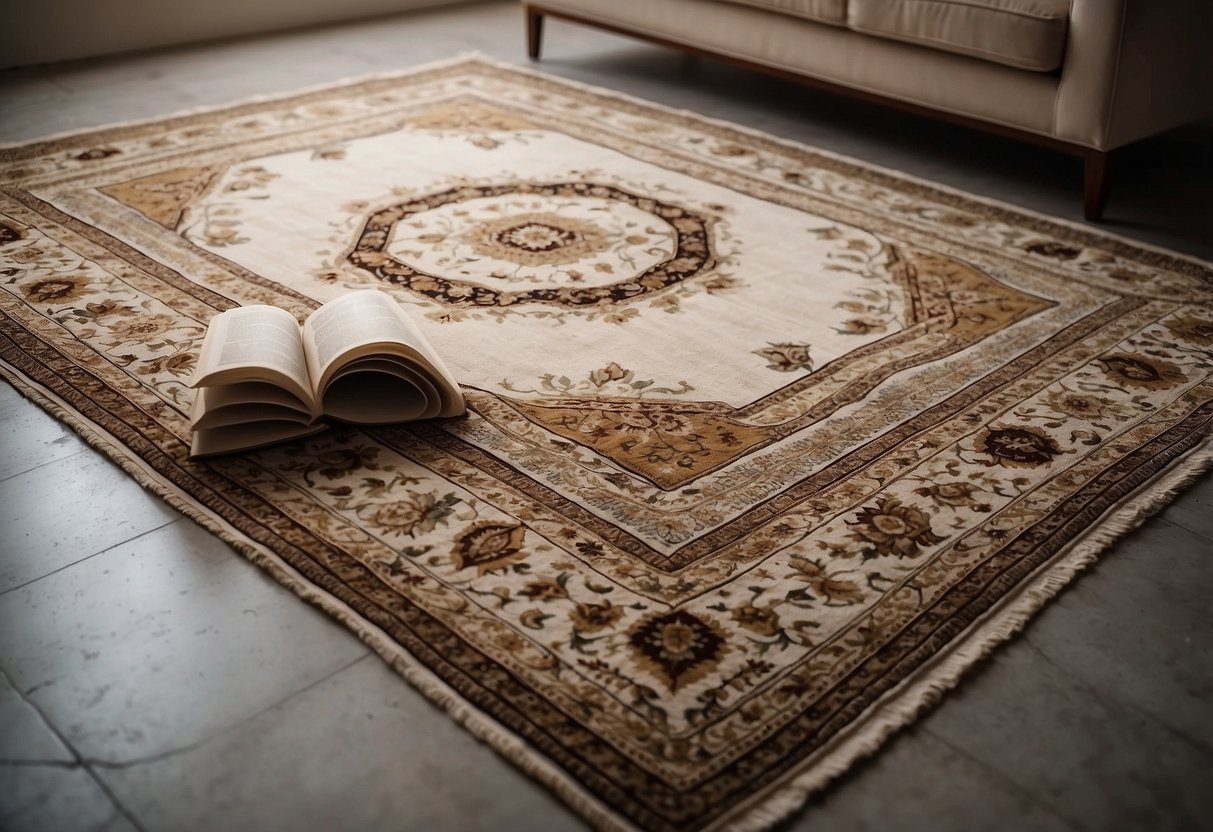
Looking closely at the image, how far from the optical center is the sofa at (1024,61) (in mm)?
2674

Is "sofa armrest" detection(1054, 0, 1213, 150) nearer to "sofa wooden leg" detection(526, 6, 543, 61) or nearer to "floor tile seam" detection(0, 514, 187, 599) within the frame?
"sofa wooden leg" detection(526, 6, 543, 61)

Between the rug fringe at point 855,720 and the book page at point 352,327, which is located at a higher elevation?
the book page at point 352,327

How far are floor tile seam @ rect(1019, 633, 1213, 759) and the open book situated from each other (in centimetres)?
100

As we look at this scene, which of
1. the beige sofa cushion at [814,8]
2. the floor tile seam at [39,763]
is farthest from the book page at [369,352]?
the beige sofa cushion at [814,8]

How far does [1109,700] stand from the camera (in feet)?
4.48

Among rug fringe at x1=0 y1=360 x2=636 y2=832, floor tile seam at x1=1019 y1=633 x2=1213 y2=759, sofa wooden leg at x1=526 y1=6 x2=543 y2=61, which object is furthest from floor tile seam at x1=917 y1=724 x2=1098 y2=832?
sofa wooden leg at x1=526 y1=6 x2=543 y2=61

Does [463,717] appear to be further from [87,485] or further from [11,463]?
[11,463]

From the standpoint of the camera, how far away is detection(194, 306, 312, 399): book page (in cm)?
178

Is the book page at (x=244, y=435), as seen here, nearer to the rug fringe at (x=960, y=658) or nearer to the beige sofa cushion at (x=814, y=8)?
the rug fringe at (x=960, y=658)

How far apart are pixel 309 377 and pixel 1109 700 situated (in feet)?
4.28

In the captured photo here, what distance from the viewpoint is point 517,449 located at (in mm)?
1863

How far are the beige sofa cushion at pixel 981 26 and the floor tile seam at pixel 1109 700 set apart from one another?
Answer: 1.81 meters

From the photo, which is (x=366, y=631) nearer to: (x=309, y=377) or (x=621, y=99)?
(x=309, y=377)

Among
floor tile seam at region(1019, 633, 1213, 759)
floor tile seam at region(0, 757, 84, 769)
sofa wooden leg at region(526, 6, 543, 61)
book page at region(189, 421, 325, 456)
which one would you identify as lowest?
floor tile seam at region(0, 757, 84, 769)
